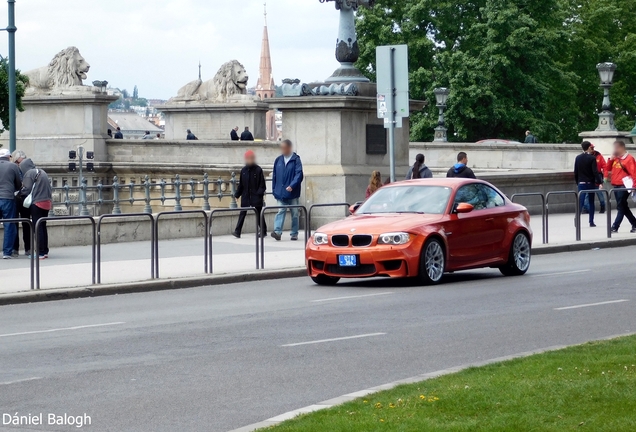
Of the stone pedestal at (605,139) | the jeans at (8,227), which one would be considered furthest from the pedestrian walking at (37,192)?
the stone pedestal at (605,139)

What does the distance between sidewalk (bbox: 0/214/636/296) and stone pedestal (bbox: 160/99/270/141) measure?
19.4 metres

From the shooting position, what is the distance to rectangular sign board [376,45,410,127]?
22453mm

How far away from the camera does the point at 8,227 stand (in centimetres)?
2086

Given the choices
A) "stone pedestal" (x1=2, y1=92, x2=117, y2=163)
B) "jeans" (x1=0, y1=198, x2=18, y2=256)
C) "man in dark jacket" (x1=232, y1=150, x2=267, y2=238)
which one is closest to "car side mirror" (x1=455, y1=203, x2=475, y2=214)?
"jeans" (x1=0, y1=198, x2=18, y2=256)

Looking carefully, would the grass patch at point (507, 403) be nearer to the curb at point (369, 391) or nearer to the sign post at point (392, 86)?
the curb at point (369, 391)

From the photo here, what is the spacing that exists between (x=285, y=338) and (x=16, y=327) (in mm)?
3198

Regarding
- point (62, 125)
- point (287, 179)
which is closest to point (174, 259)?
point (287, 179)

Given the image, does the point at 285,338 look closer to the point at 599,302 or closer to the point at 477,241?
the point at 599,302

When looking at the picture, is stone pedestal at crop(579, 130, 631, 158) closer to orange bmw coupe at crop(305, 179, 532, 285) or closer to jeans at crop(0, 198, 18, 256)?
orange bmw coupe at crop(305, 179, 532, 285)

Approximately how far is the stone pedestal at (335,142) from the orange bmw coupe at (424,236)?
8.31 meters

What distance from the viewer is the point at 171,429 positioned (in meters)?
8.17

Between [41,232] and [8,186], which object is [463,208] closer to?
[41,232]

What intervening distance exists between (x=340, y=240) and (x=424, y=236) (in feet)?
3.79

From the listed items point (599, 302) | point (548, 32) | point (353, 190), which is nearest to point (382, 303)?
point (599, 302)
